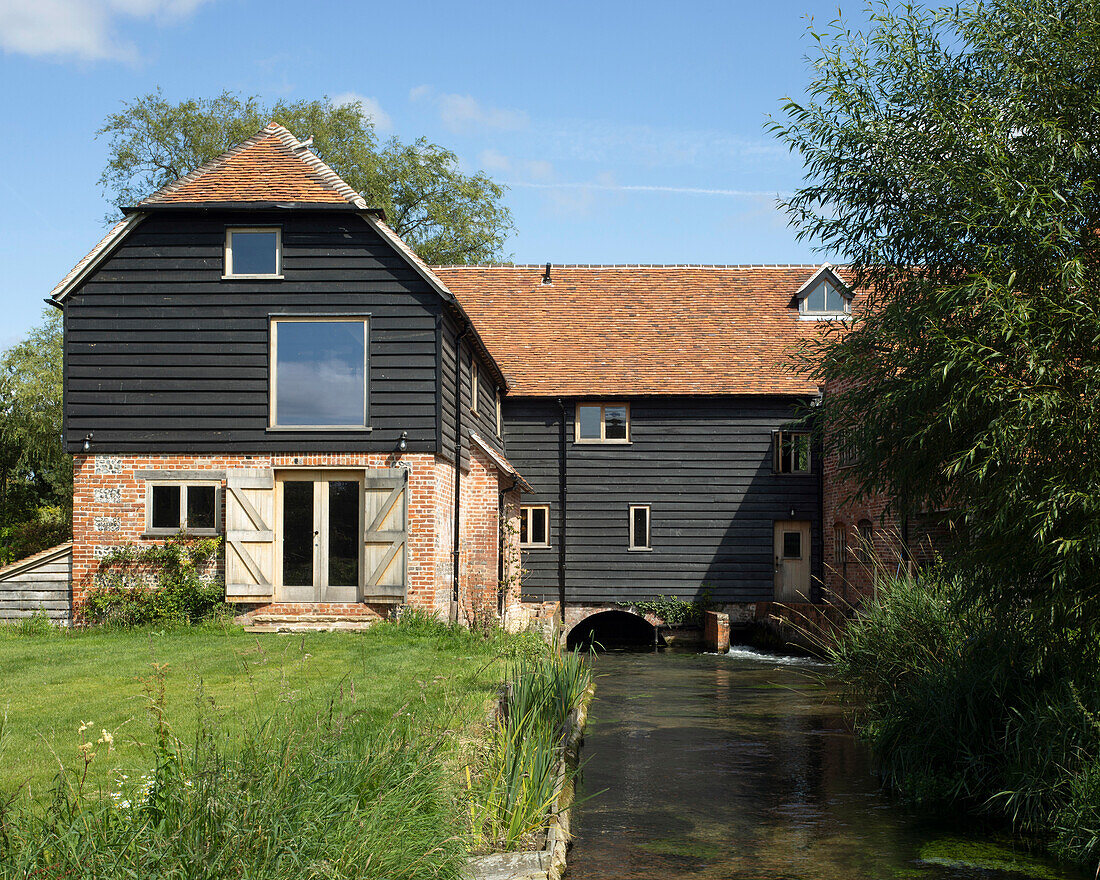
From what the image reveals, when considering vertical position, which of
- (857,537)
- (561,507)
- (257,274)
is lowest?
(857,537)

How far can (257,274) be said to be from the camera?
642 inches

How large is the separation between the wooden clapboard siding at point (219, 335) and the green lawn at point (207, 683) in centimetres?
313

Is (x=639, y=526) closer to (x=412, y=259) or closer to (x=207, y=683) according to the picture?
(x=412, y=259)

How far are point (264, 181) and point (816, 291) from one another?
47.1ft

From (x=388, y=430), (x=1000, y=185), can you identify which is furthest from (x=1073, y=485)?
(x=388, y=430)

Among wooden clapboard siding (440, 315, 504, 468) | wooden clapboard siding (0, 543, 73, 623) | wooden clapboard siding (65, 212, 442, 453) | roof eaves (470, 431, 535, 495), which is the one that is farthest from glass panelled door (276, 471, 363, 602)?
wooden clapboard siding (0, 543, 73, 623)

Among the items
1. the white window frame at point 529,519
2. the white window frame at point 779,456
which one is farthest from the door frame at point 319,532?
the white window frame at point 779,456

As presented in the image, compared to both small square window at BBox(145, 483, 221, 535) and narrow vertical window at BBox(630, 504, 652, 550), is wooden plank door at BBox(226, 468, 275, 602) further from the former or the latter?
narrow vertical window at BBox(630, 504, 652, 550)

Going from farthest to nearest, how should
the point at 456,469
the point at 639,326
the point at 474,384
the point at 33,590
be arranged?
the point at 639,326 → the point at 474,384 → the point at 456,469 → the point at 33,590

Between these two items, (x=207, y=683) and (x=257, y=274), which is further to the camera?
(x=257, y=274)

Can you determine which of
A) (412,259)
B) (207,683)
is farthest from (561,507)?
(207,683)

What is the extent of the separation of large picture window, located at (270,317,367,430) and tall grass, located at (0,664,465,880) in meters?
10.7


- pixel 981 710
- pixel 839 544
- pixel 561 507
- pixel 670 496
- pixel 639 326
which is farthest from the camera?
pixel 639 326

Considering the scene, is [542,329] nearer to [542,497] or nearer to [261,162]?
[542,497]
